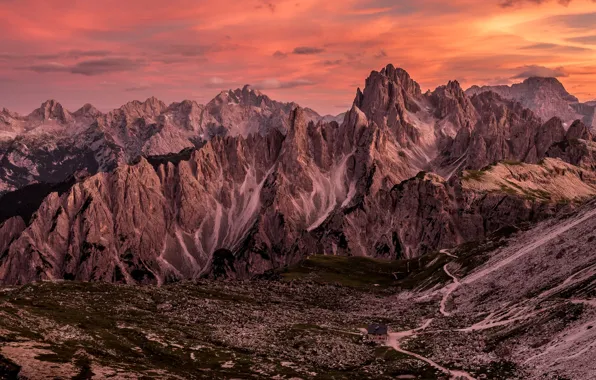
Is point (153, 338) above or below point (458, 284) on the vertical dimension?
above

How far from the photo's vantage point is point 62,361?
245 feet

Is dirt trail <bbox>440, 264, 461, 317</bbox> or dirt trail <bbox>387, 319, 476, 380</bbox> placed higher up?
dirt trail <bbox>387, 319, 476, 380</bbox>

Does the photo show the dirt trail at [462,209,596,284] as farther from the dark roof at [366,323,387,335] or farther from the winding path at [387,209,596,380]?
the dark roof at [366,323,387,335]

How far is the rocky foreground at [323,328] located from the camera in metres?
78.4

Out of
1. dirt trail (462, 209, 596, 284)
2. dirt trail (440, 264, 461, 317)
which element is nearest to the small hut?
dirt trail (440, 264, 461, 317)

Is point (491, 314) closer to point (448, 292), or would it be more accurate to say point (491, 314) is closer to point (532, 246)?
point (532, 246)

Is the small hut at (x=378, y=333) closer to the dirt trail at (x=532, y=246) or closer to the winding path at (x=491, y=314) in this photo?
the winding path at (x=491, y=314)

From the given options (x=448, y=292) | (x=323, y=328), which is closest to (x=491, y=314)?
(x=323, y=328)

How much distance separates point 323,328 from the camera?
127m

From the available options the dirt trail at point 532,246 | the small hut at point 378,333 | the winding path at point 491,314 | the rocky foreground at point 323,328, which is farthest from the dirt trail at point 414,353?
the dirt trail at point 532,246

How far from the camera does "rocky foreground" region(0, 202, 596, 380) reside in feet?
257

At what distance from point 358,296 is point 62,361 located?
438 ft

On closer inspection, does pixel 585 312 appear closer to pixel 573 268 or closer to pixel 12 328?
pixel 573 268

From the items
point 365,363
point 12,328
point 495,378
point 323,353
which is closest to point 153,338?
A: point 12,328
